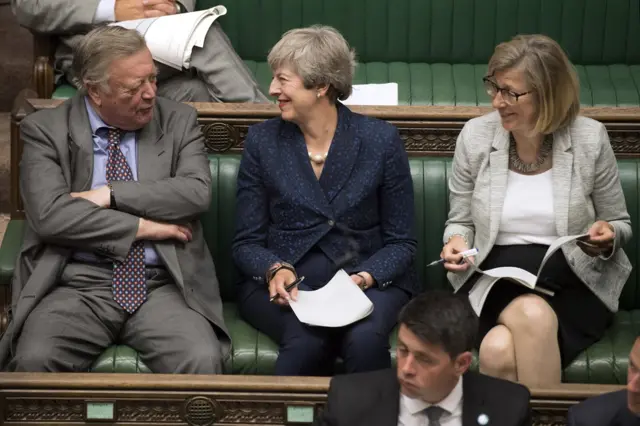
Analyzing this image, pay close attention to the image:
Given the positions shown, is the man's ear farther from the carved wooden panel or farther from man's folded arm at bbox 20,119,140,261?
the carved wooden panel

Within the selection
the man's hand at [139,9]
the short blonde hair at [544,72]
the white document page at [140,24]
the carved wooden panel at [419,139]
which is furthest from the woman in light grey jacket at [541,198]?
the man's hand at [139,9]

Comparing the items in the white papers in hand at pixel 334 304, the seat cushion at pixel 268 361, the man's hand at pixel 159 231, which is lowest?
the seat cushion at pixel 268 361

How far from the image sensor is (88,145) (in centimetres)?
356

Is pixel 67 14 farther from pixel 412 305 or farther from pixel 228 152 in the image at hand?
pixel 412 305

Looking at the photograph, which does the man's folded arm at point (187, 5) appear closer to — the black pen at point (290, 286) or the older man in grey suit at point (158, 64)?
the older man in grey suit at point (158, 64)

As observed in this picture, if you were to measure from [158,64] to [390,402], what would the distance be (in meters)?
1.81

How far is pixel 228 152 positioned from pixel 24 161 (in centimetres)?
63

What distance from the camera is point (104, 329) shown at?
11.3 feet

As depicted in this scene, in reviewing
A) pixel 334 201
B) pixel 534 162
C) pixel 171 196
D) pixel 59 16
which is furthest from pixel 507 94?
pixel 59 16

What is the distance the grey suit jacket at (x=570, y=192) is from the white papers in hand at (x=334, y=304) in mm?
311

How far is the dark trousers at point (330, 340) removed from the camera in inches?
132

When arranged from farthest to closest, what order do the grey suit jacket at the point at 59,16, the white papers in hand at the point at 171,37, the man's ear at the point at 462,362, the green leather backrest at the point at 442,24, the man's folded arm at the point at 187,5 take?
1. the green leather backrest at the point at 442,24
2. the man's folded arm at the point at 187,5
3. the grey suit jacket at the point at 59,16
4. the white papers in hand at the point at 171,37
5. the man's ear at the point at 462,362

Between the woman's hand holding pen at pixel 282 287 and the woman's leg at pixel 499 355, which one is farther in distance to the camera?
the woman's hand holding pen at pixel 282 287

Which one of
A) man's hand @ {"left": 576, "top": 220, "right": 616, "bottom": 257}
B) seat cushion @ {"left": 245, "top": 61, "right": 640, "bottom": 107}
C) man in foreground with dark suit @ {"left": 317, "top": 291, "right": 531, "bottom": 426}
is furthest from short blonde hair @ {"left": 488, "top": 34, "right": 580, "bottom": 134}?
seat cushion @ {"left": 245, "top": 61, "right": 640, "bottom": 107}
